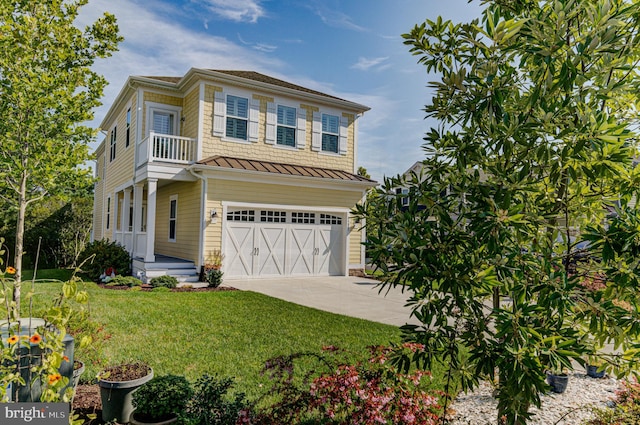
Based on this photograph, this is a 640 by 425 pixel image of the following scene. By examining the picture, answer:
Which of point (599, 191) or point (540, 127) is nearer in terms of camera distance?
point (540, 127)

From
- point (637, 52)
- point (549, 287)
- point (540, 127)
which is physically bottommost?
point (549, 287)

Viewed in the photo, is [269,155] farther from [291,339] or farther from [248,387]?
[248,387]

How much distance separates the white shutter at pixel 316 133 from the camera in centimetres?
1564

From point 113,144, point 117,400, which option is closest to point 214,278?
point 117,400

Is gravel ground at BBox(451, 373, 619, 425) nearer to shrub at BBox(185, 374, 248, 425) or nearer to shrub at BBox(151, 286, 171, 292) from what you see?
shrub at BBox(185, 374, 248, 425)

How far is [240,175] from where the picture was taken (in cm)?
1320

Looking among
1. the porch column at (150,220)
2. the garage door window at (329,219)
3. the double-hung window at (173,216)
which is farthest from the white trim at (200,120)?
the garage door window at (329,219)

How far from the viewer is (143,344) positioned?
5871 millimetres

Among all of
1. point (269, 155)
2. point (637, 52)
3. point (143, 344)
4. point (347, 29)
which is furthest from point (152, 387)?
point (269, 155)

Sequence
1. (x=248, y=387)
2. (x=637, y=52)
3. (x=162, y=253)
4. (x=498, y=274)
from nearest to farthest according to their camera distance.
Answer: (x=498, y=274)
(x=637, y=52)
(x=248, y=387)
(x=162, y=253)

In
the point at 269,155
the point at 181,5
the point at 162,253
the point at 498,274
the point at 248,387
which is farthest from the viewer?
the point at 162,253

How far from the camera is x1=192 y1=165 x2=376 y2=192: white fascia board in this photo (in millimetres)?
12773

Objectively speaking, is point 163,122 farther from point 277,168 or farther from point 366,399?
point 366,399

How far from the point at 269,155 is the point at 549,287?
13.3 m
